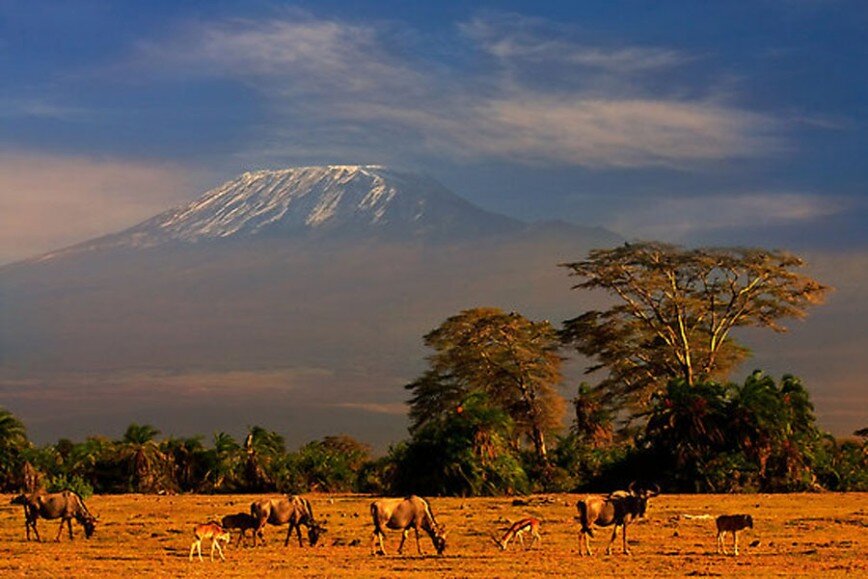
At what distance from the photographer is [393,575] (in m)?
22.5

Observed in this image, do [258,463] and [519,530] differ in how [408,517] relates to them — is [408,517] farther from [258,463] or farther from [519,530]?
[258,463]

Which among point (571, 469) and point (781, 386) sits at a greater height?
point (781, 386)

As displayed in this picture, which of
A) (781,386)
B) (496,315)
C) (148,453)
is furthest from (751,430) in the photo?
(496,315)

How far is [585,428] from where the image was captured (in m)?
71.5

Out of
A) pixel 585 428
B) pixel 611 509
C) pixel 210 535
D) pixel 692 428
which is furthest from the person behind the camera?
pixel 585 428

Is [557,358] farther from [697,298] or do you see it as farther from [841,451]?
[841,451]

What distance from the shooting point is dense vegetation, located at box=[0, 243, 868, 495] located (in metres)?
46.2

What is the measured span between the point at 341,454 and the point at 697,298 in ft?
77.5

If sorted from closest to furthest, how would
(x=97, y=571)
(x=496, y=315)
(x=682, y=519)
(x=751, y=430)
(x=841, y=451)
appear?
1. (x=97, y=571)
2. (x=682, y=519)
3. (x=751, y=430)
4. (x=841, y=451)
5. (x=496, y=315)

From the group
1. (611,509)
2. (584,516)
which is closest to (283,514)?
(584,516)

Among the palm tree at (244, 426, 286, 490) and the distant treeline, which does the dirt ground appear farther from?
the palm tree at (244, 426, 286, 490)

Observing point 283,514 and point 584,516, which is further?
point 283,514

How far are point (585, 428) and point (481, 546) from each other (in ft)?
144

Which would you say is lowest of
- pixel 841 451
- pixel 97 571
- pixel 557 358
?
pixel 97 571
